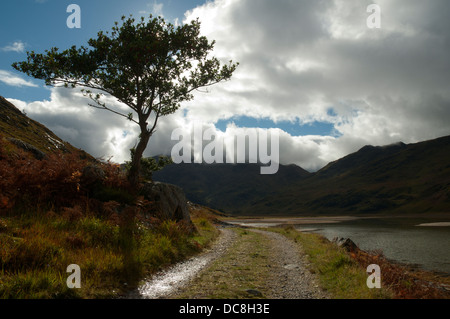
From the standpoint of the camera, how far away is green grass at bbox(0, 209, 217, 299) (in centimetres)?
747

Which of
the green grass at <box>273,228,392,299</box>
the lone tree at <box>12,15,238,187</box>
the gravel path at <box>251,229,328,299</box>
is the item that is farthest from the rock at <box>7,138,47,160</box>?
the green grass at <box>273,228,392,299</box>

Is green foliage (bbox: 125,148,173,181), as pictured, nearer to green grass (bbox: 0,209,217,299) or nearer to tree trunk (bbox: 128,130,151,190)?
tree trunk (bbox: 128,130,151,190)

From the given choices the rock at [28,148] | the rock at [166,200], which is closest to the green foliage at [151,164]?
the rock at [166,200]

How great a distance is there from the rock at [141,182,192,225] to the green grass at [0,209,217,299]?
4.93 metres

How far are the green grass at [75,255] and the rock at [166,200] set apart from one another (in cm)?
493

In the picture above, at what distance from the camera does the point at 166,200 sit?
20.8m

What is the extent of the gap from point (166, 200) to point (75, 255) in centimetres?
1128

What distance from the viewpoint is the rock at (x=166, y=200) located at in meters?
19.8

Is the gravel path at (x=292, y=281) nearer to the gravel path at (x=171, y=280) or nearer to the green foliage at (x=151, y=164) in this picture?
the gravel path at (x=171, y=280)

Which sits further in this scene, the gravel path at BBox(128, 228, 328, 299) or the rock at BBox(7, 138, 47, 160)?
the rock at BBox(7, 138, 47, 160)

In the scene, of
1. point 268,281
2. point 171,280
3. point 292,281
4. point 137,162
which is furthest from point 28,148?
point 292,281
